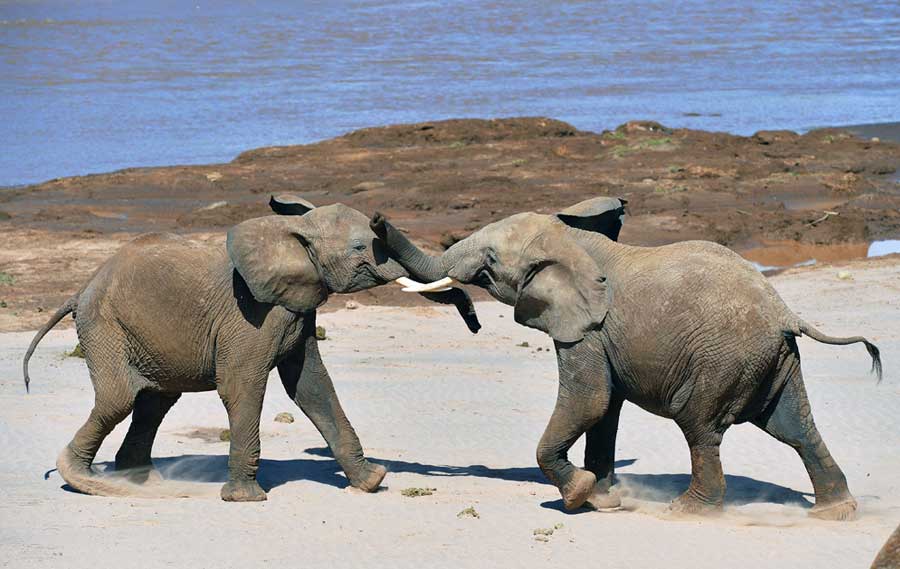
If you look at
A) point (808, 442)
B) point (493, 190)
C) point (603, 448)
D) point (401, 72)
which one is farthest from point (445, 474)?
point (401, 72)

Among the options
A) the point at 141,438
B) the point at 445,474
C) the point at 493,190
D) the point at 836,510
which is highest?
the point at 836,510

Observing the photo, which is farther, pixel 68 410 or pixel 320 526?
pixel 68 410

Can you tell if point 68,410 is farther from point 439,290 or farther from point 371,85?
point 371,85

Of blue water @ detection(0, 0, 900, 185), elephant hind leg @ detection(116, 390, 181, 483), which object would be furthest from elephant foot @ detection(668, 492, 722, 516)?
blue water @ detection(0, 0, 900, 185)

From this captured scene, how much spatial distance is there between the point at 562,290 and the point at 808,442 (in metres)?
1.97

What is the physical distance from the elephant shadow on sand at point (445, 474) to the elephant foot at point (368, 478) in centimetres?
30

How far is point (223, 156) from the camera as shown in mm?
32156

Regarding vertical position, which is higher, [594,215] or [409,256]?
[594,215]

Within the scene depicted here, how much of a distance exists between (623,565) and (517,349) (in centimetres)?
709

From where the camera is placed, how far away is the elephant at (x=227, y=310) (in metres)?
10.2

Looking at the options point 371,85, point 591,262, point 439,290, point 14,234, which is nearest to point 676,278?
point 591,262

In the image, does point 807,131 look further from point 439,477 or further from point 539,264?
point 539,264

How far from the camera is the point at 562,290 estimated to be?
9875 mm

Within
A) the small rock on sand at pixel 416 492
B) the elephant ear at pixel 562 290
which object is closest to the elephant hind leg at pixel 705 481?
the elephant ear at pixel 562 290
